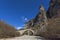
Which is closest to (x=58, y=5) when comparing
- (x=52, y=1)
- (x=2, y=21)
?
(x=52, y=1)

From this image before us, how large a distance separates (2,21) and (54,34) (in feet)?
16.0

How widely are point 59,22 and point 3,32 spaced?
358 cm

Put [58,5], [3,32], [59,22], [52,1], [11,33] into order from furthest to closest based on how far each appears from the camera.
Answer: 1. [52,1]
2. [58,5]
3. [11,33]
4. [3,32]
5. [59,22]

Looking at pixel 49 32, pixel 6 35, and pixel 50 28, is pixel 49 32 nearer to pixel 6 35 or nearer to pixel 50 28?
pixel 50 28

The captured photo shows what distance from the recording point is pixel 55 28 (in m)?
8.40

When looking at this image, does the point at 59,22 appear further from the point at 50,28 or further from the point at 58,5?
the point at 58,5

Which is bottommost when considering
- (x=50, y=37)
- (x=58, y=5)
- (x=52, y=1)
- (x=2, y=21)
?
(x=50, y=37)

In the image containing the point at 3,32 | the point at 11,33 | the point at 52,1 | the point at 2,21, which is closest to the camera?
the point at 3,32

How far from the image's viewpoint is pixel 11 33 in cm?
1034

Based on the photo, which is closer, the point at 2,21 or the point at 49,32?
the point at 49,32

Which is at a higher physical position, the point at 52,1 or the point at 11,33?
the point at 52,1

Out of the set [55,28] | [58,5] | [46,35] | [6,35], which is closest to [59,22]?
[55,28]

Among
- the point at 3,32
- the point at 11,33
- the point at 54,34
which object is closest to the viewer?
the point at 54,34

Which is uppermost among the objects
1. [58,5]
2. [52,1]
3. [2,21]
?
[52,1]
